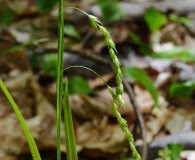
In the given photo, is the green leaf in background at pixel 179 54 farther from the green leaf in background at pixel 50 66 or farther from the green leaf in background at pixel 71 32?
the green leaf in background at pixel 50 66

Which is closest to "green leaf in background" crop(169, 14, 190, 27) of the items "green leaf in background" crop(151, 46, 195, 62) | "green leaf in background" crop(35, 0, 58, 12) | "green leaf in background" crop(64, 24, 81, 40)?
"green leaf in background" crop(151, 46, 195, 62)

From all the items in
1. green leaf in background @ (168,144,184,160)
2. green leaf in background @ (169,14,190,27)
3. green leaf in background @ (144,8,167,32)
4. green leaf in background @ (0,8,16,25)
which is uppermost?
green leaf in background @ (0,8,16,25)

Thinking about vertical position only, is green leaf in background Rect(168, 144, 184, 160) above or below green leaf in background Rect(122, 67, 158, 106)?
below

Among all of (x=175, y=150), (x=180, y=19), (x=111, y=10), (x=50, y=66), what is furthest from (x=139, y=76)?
(x=180, y=19)

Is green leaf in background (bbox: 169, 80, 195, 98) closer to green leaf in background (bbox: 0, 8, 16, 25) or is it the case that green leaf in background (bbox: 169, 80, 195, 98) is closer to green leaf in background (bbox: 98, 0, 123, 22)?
green leaf in background (bbox: 98, 0, 123, 22)

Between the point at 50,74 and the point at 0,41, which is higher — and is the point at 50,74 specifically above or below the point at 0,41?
below

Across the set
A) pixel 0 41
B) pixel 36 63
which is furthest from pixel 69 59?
pixel 0 41

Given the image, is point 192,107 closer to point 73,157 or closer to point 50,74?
point 50,74

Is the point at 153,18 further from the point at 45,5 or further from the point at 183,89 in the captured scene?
the point at 183,89
